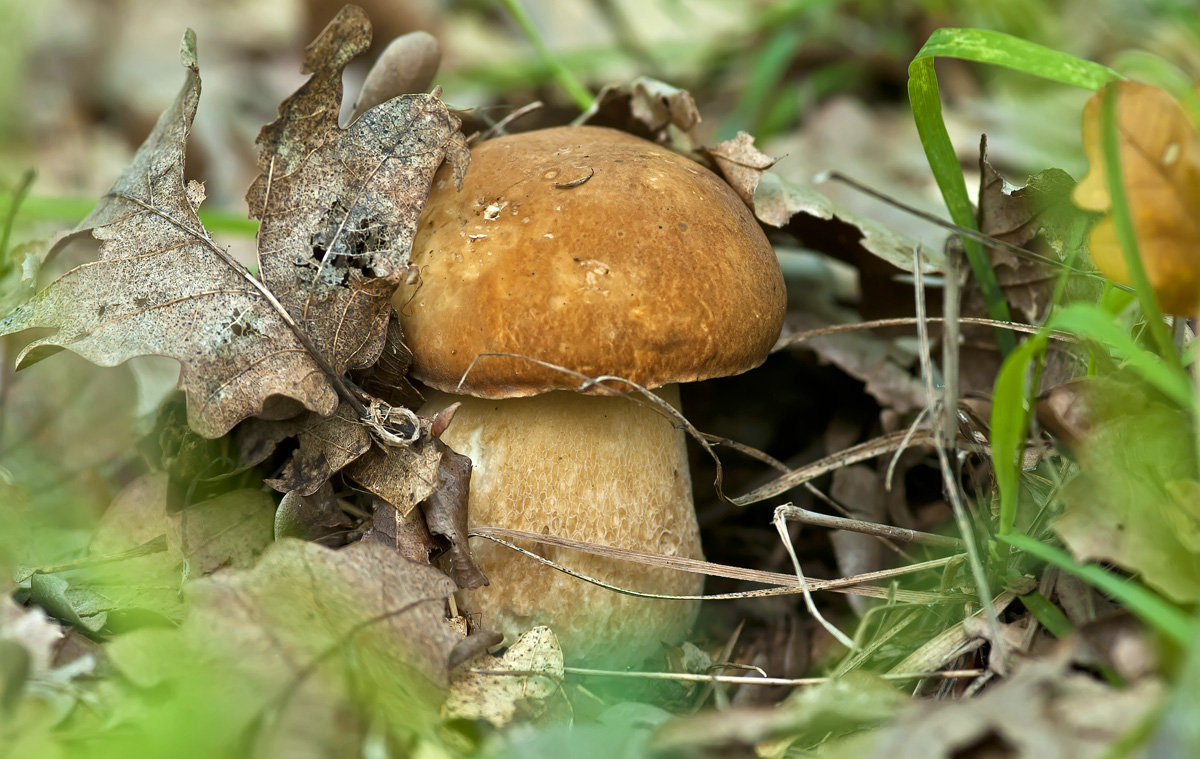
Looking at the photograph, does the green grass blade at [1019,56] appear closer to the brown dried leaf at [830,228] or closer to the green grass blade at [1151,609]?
the brown dried leaf at [830,228]

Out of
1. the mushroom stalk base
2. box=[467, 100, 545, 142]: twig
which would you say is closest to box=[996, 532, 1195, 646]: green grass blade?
the mushroom stalk base

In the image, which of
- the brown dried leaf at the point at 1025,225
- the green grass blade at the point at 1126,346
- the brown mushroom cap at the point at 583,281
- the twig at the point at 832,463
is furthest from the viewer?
the twig at the point at 832,463

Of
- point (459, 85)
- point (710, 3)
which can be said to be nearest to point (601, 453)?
point (459, 85)

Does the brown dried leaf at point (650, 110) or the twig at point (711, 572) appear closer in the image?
the twig at point (711, 572)

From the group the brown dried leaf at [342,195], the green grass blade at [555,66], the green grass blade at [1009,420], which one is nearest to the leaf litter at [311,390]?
the brown dried leaf at [342,195]

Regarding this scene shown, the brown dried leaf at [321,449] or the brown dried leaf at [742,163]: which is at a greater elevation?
the brown dried leaf at [742,163]

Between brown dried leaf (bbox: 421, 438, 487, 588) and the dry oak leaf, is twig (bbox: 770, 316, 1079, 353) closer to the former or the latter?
the dry oak leaf

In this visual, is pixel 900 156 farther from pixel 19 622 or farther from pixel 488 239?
pixel 19 622
